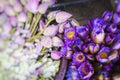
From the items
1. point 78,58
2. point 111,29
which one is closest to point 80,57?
point 78,58

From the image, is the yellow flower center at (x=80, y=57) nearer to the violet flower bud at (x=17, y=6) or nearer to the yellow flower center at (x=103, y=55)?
the yellow flower center at (x=103, y=55)

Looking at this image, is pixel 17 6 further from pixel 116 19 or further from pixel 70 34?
pixel 116 19

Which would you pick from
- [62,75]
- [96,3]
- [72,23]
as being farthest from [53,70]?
[96,3]

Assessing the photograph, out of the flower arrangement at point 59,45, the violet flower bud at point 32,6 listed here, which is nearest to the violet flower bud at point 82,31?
the flower arrangement at point 59,45

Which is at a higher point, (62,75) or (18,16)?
(18,16)

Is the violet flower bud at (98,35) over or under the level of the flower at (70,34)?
under

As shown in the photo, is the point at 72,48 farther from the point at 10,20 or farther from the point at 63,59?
the point at 10,20
